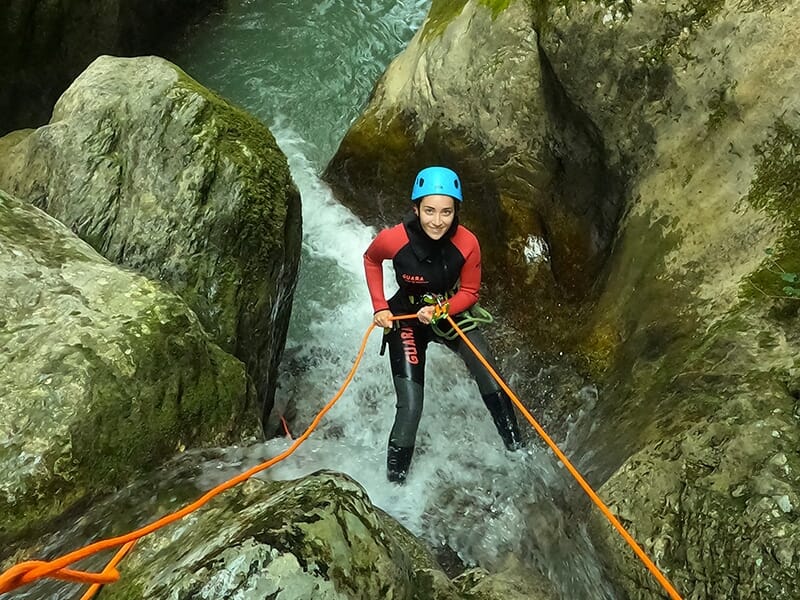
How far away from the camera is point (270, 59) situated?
10516 millimetres

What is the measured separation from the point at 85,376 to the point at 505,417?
2884 millimetres

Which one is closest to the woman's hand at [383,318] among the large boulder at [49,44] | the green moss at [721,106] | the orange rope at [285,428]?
the orange rope at [285,428]

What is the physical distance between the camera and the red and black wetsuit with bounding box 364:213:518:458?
4.69 m

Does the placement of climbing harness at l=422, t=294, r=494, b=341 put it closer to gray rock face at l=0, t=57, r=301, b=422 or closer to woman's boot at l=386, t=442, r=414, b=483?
woman's boot at l=386, t=442, r=414, b=483

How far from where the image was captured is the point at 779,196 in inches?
158

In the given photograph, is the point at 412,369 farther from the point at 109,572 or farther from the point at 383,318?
the point at 109,572

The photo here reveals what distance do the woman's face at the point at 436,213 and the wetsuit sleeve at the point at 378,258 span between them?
0.31m

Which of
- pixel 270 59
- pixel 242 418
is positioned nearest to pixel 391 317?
pixel 242 418

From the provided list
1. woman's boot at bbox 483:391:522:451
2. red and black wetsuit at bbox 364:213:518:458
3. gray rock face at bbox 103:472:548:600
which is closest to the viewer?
gray rock face at bbox 103:472:548:600

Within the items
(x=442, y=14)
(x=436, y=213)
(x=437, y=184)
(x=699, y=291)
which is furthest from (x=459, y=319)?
(x=442, y=14)

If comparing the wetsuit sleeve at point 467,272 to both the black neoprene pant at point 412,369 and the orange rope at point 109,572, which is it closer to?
the black neoprene pant at point 412,369

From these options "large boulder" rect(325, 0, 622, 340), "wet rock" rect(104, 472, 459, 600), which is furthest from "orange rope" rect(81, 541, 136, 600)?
"large boulder" rect(325, 0, 622, 340)

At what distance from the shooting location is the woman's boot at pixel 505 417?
480 cm

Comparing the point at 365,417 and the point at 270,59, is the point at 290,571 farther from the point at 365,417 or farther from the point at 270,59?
A: the point at 270,59
